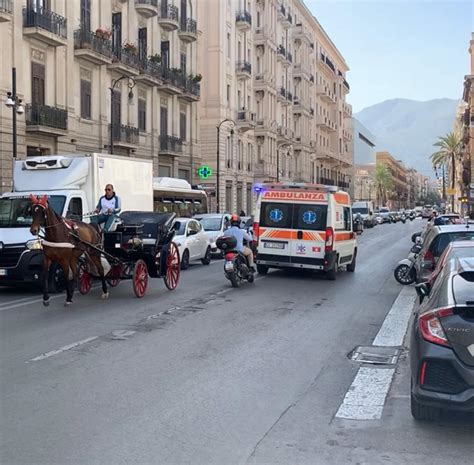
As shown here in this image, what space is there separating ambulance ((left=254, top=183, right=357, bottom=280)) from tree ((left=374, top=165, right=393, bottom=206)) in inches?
5083

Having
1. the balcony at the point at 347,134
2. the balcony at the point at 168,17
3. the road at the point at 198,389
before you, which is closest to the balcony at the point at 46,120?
the balcony at the point at 168,17

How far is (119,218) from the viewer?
14.0 meters

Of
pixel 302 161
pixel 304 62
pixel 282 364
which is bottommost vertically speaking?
pixel 282 364

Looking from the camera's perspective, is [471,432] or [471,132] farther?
[471,132]

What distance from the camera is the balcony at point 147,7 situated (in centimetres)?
3831

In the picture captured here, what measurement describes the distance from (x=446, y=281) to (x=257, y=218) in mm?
12168

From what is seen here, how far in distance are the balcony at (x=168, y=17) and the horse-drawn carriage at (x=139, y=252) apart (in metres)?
30.1

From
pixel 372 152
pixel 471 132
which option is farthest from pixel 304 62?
pixel 372 152

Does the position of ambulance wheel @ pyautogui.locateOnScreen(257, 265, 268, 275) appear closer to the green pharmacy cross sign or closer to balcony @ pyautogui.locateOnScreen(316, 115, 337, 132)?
the green pharmacy cross sign

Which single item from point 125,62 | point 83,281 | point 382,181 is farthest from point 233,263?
point 382,181

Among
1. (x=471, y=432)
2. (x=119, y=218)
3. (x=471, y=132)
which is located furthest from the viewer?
(x=471, y=132)

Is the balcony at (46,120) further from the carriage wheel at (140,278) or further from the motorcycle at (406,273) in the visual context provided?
the motorcycle at (406,273)

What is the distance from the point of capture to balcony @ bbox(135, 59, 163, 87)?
38.8 meters

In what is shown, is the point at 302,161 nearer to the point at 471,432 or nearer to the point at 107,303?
the point at 107,303
